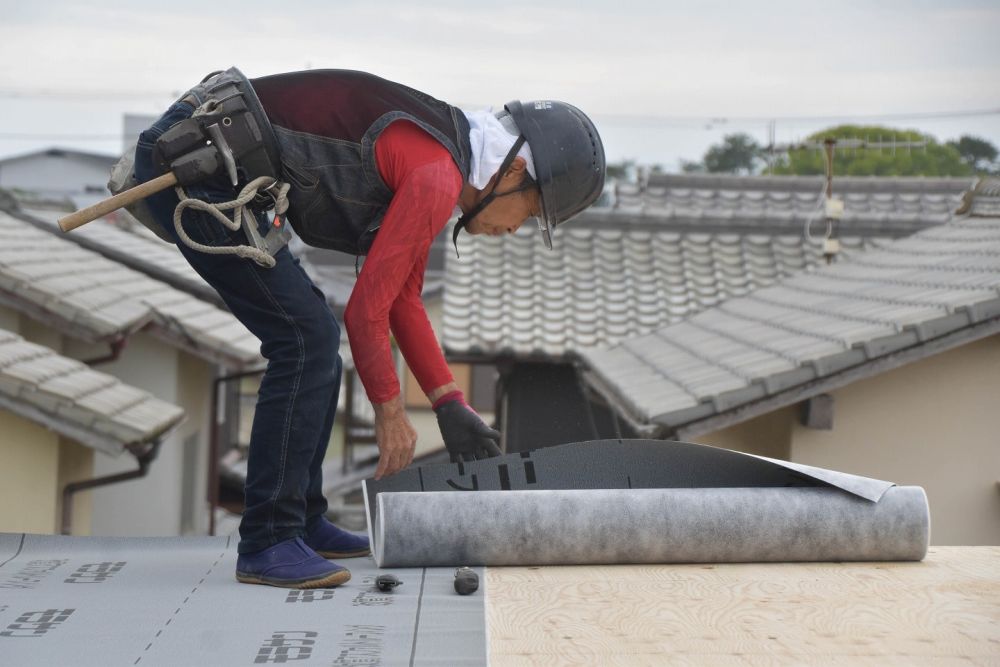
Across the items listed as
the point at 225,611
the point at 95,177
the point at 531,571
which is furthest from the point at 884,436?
the point at 95,177

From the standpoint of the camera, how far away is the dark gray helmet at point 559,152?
10.2 ft

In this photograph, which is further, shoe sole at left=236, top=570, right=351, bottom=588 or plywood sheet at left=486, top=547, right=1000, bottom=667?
shoe sole at left=236, top=570, right=351, bottom=588

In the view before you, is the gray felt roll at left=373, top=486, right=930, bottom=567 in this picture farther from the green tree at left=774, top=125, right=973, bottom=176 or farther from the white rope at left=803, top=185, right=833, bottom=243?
the green tree at left=774, top=125, right=973, bottom=176

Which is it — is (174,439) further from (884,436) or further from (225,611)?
(225,611)

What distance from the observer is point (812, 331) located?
21.1 ft

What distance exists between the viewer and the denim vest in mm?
3045

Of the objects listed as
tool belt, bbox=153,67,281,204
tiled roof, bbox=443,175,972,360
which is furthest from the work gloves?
tiled roof, bbox=443,175,972,360

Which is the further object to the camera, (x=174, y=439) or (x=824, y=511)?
(x=174, y=439)

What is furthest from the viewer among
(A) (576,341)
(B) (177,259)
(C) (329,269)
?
(C) (329,269)

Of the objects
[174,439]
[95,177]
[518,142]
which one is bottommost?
[174,439]

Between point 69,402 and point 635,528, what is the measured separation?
13.4 ft

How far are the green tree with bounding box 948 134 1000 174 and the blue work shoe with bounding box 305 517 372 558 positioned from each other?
17948 mm

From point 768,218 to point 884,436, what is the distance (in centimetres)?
591

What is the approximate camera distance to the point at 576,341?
32.8 ft
